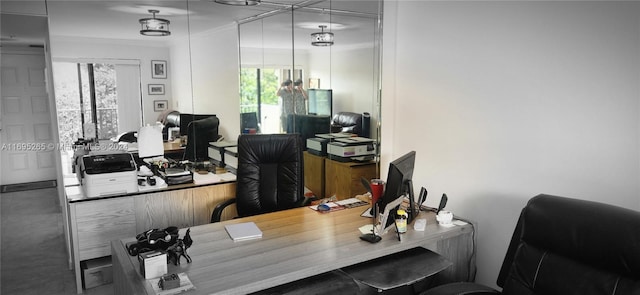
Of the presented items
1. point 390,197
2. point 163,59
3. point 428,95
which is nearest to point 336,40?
point 428,95

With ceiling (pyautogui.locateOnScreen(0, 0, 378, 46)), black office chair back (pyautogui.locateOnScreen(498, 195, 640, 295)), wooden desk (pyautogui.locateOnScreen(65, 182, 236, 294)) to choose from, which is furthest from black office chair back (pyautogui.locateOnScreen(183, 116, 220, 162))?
black office chair back (pyautogui.locateOnScreen(498, 195, 640, 295))

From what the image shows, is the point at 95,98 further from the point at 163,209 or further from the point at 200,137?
the point at 163,209

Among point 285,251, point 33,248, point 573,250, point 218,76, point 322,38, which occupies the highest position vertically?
point 322,38

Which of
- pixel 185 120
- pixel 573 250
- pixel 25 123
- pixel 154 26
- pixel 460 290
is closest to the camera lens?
pixel 573 250

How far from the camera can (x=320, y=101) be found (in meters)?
3.96

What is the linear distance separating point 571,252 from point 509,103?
3.21 feet

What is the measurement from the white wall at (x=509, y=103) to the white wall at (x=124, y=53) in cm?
190

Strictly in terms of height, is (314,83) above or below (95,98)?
above

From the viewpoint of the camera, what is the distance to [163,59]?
3.66 m

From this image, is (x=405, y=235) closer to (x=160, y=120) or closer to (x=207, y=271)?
(x=207, y=271)

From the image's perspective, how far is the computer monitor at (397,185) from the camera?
2.35 m

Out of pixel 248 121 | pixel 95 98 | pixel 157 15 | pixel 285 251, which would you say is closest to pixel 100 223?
pixel 95 98

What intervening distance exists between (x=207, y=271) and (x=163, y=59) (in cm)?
231

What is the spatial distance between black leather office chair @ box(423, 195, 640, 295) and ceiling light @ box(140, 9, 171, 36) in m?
2.93
